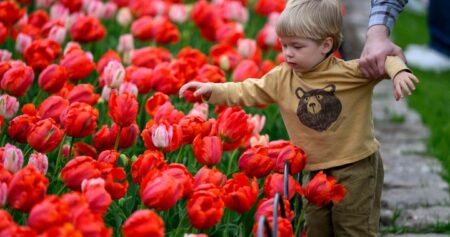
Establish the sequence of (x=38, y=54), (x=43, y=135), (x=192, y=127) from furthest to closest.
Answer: (x=38, y=54) < (x=192, y=127) < (x=43, y=135)

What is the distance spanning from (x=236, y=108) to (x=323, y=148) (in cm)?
30

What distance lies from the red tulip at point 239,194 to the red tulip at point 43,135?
20.6 inches

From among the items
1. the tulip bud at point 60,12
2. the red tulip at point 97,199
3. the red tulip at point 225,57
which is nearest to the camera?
the red tulip at point 97,199

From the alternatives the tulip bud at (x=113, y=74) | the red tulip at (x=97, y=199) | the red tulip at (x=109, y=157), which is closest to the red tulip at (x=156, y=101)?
the tulip bud at (x=113, y=74)

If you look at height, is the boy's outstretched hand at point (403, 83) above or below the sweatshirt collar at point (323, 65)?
above

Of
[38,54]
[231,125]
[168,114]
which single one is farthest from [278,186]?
[38,54]

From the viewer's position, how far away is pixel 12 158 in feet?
8.22

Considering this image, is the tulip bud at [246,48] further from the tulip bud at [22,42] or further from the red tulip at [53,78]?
the red tulip at [53,78]

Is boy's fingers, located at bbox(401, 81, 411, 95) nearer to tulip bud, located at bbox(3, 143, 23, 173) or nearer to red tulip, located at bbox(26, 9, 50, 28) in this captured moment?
tulip bud, located at bbox(3, 143, 23, 173)

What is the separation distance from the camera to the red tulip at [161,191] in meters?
2.23

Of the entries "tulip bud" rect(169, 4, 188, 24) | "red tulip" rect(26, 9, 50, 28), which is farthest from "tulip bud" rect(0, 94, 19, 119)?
"tulip bud" rect(169, 4, 188, 24)

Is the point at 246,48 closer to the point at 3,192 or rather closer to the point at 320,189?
the point at 320,189

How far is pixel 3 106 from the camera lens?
3.00m

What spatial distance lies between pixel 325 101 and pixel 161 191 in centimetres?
77
